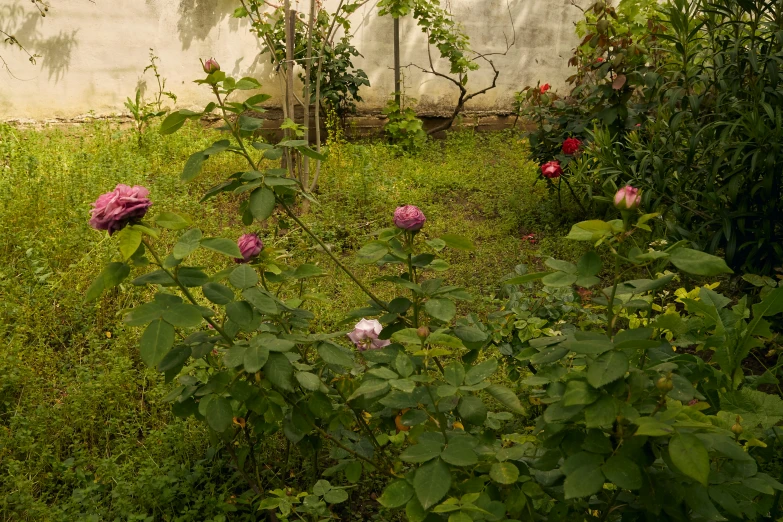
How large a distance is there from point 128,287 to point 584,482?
3027mm

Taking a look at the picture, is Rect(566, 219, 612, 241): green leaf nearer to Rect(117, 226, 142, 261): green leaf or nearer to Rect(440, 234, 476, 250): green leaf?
Rect(440, 234, 476, 250): green leaf

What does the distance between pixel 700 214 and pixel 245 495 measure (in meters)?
2.73

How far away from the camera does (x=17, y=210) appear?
4.19 m

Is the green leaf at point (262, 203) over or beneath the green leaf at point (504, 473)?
over

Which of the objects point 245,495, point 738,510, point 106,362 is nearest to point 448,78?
point 106,362

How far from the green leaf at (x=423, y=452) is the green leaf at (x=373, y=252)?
51cm

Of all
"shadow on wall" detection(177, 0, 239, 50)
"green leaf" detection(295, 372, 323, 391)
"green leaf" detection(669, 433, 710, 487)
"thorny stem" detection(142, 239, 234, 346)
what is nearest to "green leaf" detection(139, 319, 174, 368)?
"thorny stem" detection(142, 239, 234, 346)

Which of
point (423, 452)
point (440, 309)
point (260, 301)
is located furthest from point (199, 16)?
point (423, 452)

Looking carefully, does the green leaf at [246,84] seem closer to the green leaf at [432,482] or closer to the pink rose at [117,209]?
the pink rose at [117,209]

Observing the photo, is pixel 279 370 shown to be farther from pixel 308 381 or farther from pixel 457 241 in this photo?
pixel 457 241

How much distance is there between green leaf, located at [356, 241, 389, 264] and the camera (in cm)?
178

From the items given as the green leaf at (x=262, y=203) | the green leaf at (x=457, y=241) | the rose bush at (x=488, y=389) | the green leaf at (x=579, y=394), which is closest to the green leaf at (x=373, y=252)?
the rose bush at (x=488, y=389)

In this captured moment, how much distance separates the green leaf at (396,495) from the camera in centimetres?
143

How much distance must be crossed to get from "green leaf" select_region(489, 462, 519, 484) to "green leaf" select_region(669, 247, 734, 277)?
1.84ft
